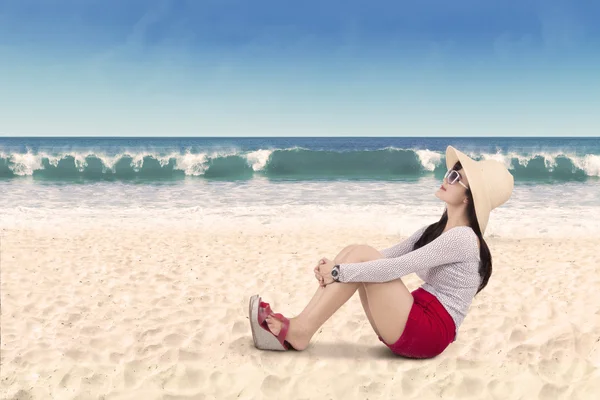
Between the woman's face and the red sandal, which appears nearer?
the woman's face

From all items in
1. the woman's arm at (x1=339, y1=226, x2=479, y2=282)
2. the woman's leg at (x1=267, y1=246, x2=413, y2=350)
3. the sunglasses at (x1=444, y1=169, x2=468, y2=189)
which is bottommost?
the woman's leg at (x1=267, y1=246, x2=413, y2=350)

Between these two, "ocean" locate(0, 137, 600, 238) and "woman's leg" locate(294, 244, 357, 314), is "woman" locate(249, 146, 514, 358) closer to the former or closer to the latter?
"woman's leg" locate(294, 244, 357, 314)

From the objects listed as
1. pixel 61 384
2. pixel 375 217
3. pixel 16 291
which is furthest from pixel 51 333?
pixel 375 217

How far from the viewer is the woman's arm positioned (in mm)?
3256

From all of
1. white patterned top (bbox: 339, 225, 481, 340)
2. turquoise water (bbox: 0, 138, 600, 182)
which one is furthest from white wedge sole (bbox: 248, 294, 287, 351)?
turquoise water (bbox: 0, 138, 600, 182)

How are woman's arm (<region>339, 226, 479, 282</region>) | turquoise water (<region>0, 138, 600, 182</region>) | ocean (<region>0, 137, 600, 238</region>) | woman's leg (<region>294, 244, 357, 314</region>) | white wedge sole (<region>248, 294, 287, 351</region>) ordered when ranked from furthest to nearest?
turquoise water (<region>0, 138, 600, 182</region>) → ocean (<region>0, 137, 600, 238</region>) → white wedge sole (<region>248, 294, 287, 351</region>) → woman's leg (<region>294, 244, 357, 314</region>) → woman's arm (<region>339, 226, 479, 282</region>)

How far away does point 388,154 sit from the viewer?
101 feet

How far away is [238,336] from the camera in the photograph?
438cm

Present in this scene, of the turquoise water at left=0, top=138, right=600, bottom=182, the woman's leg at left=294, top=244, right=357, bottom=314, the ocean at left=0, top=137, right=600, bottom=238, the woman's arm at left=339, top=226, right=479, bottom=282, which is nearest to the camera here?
the woman's arm at left=339, top=226, right=479, bottom=282

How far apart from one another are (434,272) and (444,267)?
0.28ft

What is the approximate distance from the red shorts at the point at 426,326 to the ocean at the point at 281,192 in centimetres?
630

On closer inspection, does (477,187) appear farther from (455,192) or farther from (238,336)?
(238,336)

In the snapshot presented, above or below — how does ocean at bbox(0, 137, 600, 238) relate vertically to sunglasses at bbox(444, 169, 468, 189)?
below

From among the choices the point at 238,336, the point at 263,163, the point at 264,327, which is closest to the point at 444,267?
the point at 264,327
